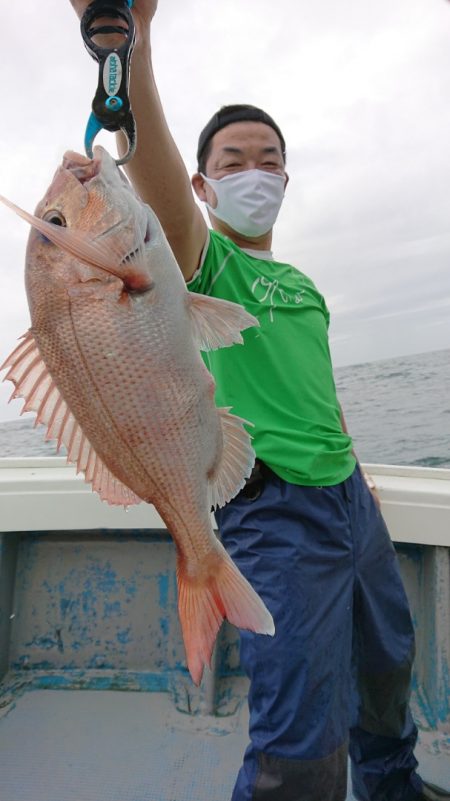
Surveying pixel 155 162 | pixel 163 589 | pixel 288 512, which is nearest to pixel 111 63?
pixel 155 162

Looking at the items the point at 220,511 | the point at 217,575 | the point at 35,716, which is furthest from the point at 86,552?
the point at 217,575

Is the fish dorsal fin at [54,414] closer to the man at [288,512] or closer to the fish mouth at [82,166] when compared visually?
the fish mouth at [82,166]

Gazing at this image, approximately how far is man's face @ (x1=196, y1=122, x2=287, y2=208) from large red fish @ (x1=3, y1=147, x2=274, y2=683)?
108cm

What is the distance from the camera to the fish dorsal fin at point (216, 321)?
1.25m

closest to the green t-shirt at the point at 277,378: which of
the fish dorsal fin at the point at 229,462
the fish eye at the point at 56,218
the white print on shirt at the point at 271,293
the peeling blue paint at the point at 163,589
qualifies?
the white print on shirt at the point at 271,293

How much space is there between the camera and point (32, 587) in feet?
10.1

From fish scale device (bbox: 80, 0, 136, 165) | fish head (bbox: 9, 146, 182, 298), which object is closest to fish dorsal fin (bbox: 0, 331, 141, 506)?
fish head (bbox: 9, 146, 182, 298)

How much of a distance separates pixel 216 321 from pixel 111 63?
577 millimetres

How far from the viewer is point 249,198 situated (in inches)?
84.7

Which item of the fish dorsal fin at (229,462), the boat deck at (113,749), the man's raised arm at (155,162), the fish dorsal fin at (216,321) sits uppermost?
the man's raised arm at (155,162)

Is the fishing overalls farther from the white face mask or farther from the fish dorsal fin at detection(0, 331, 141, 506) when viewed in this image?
the white face mask

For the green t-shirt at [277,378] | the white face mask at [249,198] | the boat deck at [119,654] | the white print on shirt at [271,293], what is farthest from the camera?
the boat deck at [119,654]

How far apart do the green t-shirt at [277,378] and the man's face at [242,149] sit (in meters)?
0.38

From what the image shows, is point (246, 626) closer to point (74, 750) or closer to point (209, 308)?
point (209, 308)
